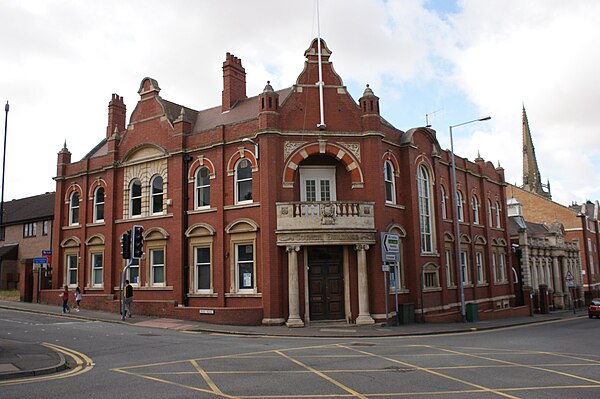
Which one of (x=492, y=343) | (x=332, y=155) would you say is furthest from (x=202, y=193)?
(x=492, y=343)

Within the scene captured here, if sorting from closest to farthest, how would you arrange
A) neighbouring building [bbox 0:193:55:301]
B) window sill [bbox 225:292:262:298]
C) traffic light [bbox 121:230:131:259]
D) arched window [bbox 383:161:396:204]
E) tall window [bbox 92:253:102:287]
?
traffic light [bbox 121:230:131:259], window sill [bbox 225:292:262:298], arched window [bbox 383:161:396:204], tall window [bbox 92:253:102:287], neighbouring building [bbox 0:193:55:301]

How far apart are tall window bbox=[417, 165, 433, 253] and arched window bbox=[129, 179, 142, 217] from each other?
15270 millimetres

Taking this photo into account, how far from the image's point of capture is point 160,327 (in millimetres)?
21828

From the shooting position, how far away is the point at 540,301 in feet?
129

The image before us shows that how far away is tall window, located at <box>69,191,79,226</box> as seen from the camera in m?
32.4

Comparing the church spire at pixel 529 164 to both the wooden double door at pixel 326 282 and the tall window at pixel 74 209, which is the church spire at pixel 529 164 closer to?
the wooden double door at pixel 326 282

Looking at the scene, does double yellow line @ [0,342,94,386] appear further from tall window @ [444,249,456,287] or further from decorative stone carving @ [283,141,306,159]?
tall window @ [444,249,456,287]

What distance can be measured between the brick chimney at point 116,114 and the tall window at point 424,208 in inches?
778

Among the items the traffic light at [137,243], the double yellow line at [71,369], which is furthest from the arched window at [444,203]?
the double yellow line at [71,369]

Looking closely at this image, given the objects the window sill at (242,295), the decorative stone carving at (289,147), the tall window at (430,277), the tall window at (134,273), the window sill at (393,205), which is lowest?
the window sill at (242,295)

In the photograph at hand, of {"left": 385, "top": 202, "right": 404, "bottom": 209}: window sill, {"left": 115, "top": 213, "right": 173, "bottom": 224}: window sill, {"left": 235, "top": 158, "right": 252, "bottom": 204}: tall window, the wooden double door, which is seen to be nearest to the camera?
the wooden double door

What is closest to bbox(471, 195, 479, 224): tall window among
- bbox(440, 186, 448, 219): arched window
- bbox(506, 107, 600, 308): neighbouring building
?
bbox(440, 186, 448, 219): arched window

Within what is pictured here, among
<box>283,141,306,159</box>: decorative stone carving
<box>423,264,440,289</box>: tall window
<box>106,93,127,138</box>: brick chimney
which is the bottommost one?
<box>423,264,440,289</box>: tall window

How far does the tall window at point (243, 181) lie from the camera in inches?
973
